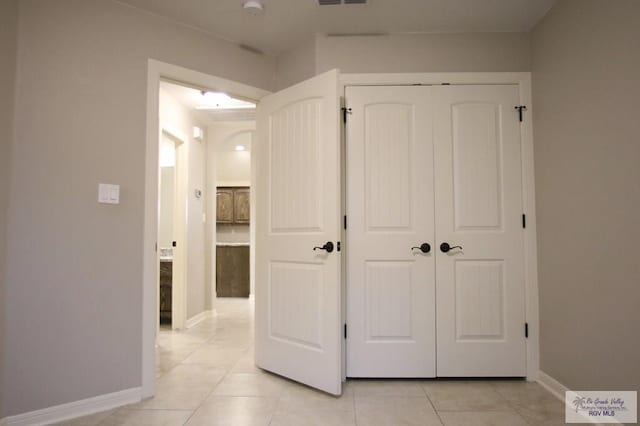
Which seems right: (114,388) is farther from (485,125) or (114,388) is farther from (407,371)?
(485,125)

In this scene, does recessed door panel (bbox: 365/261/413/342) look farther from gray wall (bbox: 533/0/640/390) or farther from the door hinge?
the door hinge

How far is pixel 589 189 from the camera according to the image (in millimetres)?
2277

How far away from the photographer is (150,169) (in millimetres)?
2668

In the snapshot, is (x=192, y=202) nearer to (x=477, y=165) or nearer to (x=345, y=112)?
(x=345, y=112)

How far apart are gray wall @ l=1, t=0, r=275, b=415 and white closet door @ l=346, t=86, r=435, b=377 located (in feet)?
4.83

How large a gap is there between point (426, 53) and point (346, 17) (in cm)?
68

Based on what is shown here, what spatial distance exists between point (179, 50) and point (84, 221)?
4.48 feet

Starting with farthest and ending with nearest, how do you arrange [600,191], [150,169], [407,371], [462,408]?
[407,371] → [150,169] → [462,408] → [600,191]

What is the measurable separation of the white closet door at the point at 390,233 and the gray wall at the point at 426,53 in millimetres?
220

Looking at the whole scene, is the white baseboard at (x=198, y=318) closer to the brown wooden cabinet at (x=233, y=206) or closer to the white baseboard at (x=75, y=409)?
the white baseboard at (x=75, y=409)

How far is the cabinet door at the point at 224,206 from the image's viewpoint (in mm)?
8094

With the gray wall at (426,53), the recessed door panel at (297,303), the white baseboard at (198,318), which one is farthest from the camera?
the white baseboard at (198,318)

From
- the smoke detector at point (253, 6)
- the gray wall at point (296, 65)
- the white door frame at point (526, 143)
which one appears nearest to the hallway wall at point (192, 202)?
the gray wall at point (296, 65)

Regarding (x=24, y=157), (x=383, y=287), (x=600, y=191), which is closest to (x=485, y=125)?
(x=600, y=191)
